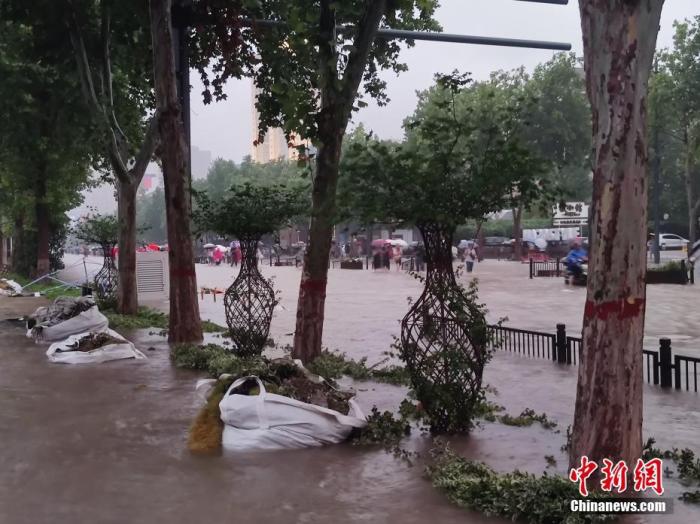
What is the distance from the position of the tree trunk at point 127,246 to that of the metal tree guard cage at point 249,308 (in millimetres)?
5832

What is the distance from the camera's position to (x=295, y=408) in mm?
5660

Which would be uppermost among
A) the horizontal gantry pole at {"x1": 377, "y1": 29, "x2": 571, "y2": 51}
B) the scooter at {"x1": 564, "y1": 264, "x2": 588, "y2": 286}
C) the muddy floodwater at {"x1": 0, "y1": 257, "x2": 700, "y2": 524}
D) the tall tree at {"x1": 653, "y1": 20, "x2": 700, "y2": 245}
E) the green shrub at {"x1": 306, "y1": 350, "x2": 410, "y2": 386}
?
the tall tree at {"x1": 653, "y1": 20, "x2": 700, "y2": 245}

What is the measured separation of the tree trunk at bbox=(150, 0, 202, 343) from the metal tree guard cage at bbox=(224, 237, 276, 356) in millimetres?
1442

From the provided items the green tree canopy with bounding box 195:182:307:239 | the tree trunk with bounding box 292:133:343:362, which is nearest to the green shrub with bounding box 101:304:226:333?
the green tree canopy with bounding box 195:182:307:239

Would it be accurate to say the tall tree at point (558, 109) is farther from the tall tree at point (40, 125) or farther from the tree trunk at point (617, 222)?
the tree trunk at point (617, 222)

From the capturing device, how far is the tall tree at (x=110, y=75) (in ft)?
45.1

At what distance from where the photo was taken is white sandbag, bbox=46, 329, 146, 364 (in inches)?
393

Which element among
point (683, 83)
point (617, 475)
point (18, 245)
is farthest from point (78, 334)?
point (683, 83)

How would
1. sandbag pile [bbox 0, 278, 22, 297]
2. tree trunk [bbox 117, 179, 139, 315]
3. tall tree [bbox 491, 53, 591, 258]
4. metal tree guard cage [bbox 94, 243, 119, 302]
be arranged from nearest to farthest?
tree trunk [bbox 117, 179, 139, 315], metal tree guard cage [bbox 94, 243, 119, 302], sandbag pile [bbox 0, 278, 22, 297], tall tree [bbox 491, 53, 591, 258]

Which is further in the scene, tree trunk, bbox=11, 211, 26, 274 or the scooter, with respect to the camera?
tree trunk, bbox=11, 211, 26, 274

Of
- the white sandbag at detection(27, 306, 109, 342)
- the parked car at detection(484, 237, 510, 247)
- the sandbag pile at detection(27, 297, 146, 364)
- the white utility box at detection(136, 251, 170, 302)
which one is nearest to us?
the sandbag pile at detection(27, 297, 146, 364)

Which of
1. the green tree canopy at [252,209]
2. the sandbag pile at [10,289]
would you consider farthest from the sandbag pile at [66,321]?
the sandbag pile at [10,289]

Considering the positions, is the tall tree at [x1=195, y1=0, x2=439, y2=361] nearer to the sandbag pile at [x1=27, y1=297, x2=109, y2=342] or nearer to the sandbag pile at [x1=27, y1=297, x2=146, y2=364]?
the sandbag pile at [x1=27, y1=297, x2=146, y2=364]

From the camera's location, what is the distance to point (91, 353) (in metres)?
10.1
